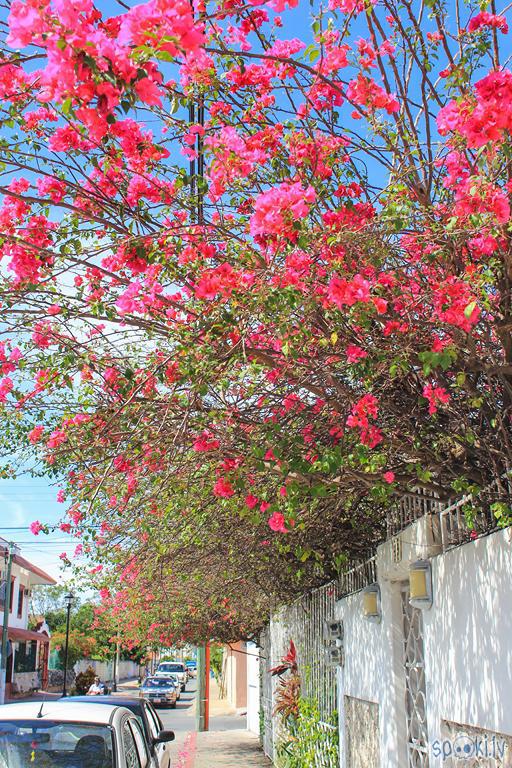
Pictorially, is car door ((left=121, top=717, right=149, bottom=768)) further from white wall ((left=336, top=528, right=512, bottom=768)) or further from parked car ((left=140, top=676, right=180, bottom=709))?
parked car ((left=140, top=676, right=180, bottom=709))

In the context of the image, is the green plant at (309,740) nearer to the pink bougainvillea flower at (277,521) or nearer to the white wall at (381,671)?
the white wall at (381,671)

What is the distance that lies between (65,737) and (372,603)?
3136mm

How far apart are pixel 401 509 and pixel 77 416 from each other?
3.04 m

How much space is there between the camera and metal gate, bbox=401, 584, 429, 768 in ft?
22.5

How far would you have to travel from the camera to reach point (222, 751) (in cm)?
1906

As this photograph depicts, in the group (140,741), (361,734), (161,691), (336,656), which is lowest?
(161,691)

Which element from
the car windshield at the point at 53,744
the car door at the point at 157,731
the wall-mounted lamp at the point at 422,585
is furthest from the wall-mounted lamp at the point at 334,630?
the car windshield at the point at 53,744

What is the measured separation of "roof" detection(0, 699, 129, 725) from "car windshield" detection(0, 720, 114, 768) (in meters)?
0.06

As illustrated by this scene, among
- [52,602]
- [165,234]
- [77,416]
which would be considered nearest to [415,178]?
[165,234]

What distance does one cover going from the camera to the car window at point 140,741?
706 cm

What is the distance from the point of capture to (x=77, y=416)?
245 inches

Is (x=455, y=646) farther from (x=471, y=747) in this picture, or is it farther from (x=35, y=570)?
(x=35, y=570)

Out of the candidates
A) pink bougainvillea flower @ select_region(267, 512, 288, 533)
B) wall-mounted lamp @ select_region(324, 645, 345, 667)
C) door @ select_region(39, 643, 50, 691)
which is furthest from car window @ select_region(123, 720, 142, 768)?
door @ select_region(39, 643, 50, 691)

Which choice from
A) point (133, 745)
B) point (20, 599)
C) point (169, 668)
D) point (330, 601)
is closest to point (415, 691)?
point (133, 745)
